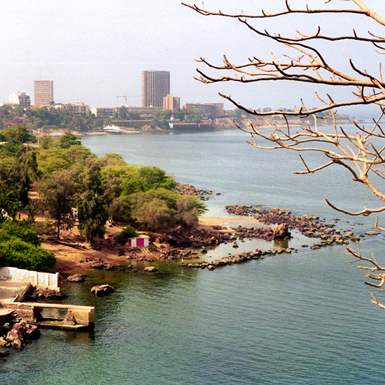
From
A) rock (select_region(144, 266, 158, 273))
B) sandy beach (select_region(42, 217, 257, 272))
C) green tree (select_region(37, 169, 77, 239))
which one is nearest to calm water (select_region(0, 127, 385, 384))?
rock (select_region(144, 266, 158, 273))

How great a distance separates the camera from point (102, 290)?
26.5m

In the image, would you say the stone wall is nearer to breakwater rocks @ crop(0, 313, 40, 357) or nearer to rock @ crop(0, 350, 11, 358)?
breakwater rocks @ crop(0, 313, 40, 357)

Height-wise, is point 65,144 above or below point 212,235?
above

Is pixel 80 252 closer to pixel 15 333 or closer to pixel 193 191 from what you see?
pixel 15 333

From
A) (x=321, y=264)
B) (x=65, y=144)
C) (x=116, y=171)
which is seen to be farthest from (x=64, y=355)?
(x=65, y=144)

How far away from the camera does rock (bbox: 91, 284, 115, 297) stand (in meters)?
26.4

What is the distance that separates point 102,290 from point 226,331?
733cm

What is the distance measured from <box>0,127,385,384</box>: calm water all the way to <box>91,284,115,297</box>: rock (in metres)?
0.40

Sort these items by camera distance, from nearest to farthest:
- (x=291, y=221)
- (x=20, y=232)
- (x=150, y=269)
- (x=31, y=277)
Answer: (x=31, y=277) → (x=20, y=232) → (x=150, y=269) → (x=291, y=221)

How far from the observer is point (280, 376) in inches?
721

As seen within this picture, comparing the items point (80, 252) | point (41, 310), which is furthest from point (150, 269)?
point (41, 310)

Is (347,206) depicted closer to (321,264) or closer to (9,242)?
(321,264)

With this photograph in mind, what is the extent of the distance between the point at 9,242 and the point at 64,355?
33.2 ft

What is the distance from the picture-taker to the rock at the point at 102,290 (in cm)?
2638
